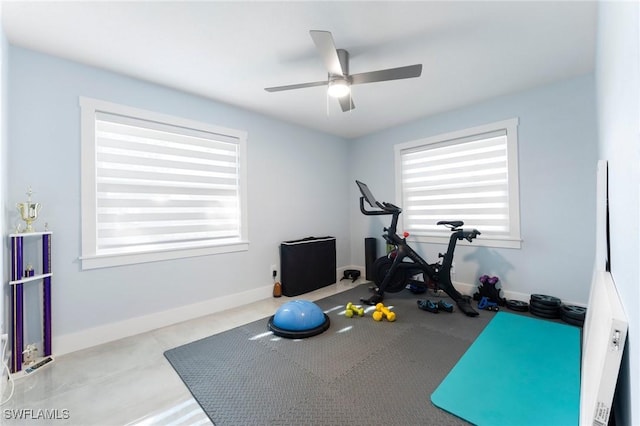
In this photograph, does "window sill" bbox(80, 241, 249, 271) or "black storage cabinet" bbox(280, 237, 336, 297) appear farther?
"black storage cabinet" bbox(280, 237, 336, 297)

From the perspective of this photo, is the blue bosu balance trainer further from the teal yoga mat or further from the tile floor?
the teal yoga mat

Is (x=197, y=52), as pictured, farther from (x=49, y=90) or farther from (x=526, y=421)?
(x=526, y=421)

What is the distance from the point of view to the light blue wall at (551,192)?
288 cm

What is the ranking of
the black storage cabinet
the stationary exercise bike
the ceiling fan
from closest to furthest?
the ceiling fan, the stationary exercise bike, the black storage cabinet

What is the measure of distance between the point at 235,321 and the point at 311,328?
96 centimetres

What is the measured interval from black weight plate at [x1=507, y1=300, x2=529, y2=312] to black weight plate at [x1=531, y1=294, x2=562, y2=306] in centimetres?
13

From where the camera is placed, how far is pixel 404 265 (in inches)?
135

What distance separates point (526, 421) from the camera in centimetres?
149

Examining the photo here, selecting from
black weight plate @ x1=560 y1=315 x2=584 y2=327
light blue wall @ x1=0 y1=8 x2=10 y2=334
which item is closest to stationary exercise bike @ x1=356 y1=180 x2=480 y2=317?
black weight plate @ x1=560 y1=315 x2=584 y2=327

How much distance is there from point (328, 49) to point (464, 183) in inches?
111

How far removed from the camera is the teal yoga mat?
154 centimetres

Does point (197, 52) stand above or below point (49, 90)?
above

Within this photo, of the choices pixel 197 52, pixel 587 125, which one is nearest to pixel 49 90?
pixel 197 52

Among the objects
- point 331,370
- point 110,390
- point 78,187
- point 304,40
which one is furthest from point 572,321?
point 78,187
